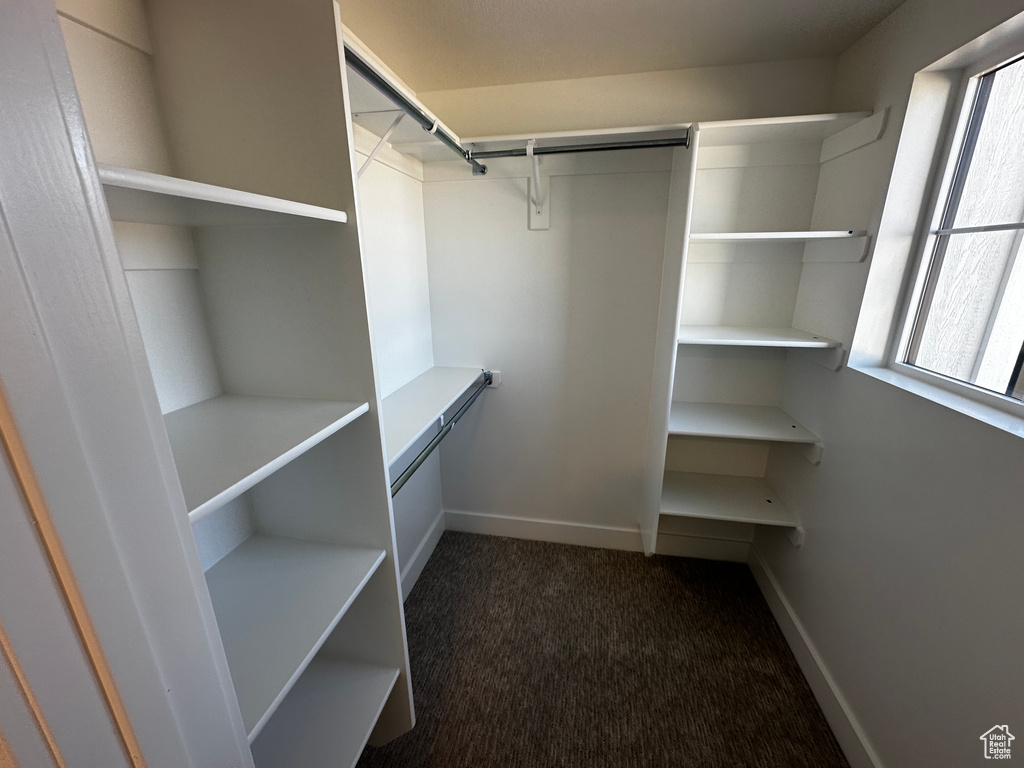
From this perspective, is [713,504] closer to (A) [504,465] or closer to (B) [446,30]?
(A) [504,465]

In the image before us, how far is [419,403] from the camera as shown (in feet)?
5.60

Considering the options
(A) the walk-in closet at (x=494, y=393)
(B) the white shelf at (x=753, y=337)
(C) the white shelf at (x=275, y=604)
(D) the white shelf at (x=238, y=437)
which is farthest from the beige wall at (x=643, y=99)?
(C) the white shelf at (x=275, y=604)

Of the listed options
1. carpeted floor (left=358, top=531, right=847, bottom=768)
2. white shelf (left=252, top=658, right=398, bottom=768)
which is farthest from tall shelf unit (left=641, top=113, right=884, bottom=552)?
white shelf (left=252, top=658, right=398, bottom=768)

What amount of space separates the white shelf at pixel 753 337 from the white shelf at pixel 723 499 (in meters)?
0.76

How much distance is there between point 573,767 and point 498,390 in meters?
1.57

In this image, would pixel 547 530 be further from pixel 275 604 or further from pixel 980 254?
pixel 980 254

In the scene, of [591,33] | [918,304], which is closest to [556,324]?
[591,33]

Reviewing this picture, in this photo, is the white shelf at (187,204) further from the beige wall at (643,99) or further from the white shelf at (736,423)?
the white shelf at (736,423)

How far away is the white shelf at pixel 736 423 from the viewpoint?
1.73 meters

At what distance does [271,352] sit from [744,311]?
195 cm

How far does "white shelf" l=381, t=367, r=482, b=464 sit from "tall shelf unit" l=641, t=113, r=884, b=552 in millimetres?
942

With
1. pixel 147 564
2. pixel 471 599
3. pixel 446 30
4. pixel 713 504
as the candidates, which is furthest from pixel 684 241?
pixel 471 599

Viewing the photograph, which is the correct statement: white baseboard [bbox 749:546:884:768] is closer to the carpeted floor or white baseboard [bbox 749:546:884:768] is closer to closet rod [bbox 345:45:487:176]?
the carpeted floor

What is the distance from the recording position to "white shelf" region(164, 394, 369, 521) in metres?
0.65
